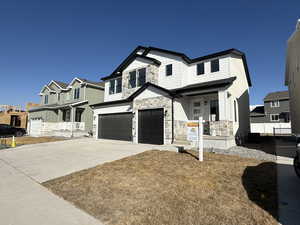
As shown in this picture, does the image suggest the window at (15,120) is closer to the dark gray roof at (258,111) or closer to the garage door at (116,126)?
the garage door at (116,126)

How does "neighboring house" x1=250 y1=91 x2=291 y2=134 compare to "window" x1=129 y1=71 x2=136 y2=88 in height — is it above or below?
below

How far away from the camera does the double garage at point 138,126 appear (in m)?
12.3

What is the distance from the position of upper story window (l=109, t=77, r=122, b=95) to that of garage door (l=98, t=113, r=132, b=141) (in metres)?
3.38

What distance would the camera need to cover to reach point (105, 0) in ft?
37.4

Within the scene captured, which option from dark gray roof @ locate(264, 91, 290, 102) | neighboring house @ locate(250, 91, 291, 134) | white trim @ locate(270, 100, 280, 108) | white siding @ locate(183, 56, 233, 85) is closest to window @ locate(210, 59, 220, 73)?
white siding @ locate(183, 56, 233, 85)

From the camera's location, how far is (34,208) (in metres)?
3.44

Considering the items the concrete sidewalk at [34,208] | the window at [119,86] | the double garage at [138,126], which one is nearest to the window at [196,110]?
the double garage at [138,126]

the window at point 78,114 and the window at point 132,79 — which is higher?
the window at point 132,79

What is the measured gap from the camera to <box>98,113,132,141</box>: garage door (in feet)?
48.4

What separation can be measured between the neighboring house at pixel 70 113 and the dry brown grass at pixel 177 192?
55.7ft

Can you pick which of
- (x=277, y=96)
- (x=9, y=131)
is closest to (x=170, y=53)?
(x=9, y=131)

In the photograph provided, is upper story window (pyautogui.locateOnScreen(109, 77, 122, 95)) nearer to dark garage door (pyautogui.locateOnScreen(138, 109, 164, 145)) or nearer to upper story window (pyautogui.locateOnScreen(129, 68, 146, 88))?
upper story window (pyautogui.locateOnScreen(129, 68, 146, 88))

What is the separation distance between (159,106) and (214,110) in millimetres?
4335

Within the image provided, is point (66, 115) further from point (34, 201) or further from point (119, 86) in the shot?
point (34, 201)
